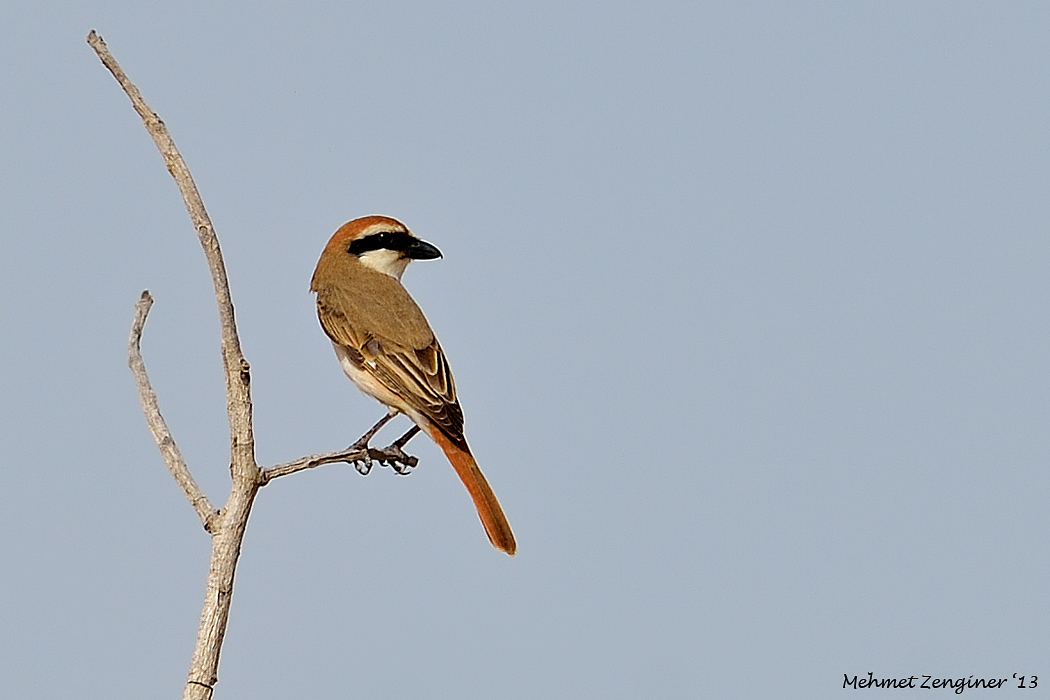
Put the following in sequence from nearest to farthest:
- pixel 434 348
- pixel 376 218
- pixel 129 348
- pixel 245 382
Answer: pixel 245 382
pixel 129 348
pixel 434 348
pixel 376 218

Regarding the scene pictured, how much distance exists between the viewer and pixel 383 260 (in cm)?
690

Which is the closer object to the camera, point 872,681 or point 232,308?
point 232,308

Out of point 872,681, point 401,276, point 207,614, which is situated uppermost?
point 401,276

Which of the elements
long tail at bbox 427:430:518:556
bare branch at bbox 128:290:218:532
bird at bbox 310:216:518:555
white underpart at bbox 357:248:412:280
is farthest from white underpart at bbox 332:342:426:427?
bare branch at bbox 128:290:218:532

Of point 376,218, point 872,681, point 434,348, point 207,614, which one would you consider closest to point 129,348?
point 207,614

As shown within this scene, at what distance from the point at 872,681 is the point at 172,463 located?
10.1 ft

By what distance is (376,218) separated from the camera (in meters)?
6.86

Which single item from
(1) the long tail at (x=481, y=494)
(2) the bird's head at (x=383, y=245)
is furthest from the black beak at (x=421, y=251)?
(1) the long tail at (x=481, y=494)

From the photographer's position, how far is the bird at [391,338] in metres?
5.66

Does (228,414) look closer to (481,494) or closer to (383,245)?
(481,494)

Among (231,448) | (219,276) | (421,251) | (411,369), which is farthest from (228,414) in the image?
(421,251)

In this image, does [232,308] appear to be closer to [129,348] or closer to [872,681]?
[129,348]

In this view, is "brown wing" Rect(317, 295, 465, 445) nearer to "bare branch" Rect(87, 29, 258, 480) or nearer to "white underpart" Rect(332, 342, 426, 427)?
"white underpart" Rect(332, 342, 426, 427)

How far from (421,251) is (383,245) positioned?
21cm
